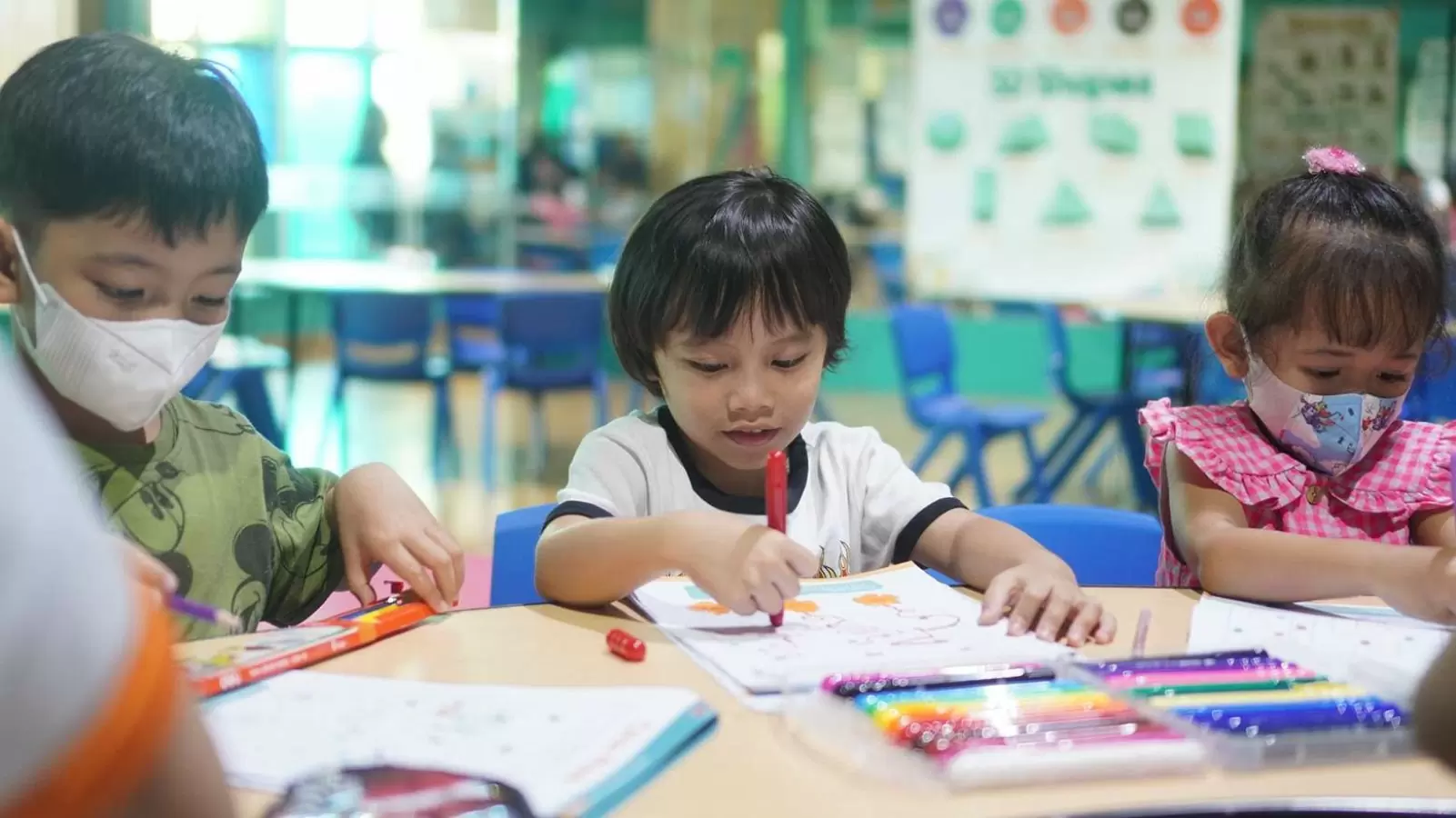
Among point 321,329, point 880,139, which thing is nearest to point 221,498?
point 880,139

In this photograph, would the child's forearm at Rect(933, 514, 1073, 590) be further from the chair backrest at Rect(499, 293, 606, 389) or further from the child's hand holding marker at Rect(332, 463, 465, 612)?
the chair backrest at Rect(499, 293, 606, 389)

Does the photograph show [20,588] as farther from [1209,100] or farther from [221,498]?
[1209,100]

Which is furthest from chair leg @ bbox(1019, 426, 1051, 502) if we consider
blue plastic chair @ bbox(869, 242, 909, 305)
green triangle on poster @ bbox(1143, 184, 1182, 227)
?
blue plastic chair @ bbox(869, 242, 909, 305)

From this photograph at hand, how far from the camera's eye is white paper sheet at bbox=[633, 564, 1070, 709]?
1016 millimetres

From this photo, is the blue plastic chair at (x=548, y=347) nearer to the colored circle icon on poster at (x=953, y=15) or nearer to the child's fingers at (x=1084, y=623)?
the colored circle icon on poster at (x=953, y=15)

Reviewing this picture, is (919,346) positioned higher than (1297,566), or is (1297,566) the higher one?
(1297,566)

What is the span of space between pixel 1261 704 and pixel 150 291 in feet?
3.04

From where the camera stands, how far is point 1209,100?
565 centimetres

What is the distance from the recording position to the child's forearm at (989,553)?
1.27 meters

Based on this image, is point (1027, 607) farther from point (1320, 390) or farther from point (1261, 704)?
point (1320, 390)

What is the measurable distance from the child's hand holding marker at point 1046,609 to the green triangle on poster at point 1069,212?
4789 millimetres

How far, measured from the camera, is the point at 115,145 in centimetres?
115

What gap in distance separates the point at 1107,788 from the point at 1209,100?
17.6 feet

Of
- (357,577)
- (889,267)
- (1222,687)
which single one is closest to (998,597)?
(1222,687)
